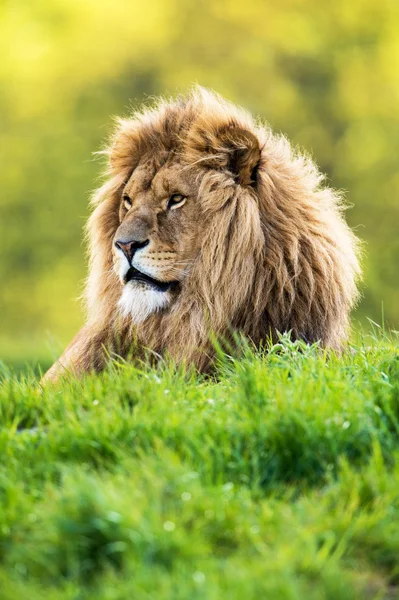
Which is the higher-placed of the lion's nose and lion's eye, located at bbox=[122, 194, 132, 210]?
lion's eye, located at bbox=[122, 194, 132, 210]

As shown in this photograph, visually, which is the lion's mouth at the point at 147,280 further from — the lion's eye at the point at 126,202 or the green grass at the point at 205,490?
the green grass at the point at 205,490

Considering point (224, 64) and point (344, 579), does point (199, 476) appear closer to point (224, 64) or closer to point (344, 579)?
point (344, 579)

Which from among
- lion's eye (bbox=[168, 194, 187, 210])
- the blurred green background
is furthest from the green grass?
the blurred green background

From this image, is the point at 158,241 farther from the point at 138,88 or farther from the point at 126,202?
the point at 138,88

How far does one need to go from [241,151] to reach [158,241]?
701 millimetres

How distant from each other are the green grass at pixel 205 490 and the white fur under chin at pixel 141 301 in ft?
3.93

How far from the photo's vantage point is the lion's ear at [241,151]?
5.54m

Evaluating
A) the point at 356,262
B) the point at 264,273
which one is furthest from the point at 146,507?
the point at 356,262

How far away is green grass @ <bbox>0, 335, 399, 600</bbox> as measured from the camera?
2.88 meters

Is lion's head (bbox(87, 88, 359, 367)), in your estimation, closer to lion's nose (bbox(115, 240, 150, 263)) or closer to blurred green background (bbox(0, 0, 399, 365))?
lion's nose (bbox(115, 240, 150, 263))

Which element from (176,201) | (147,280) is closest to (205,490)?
(147,280)

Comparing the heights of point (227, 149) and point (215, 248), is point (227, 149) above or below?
above

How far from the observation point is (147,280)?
539 cm

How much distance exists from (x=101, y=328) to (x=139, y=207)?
2.51 ft
